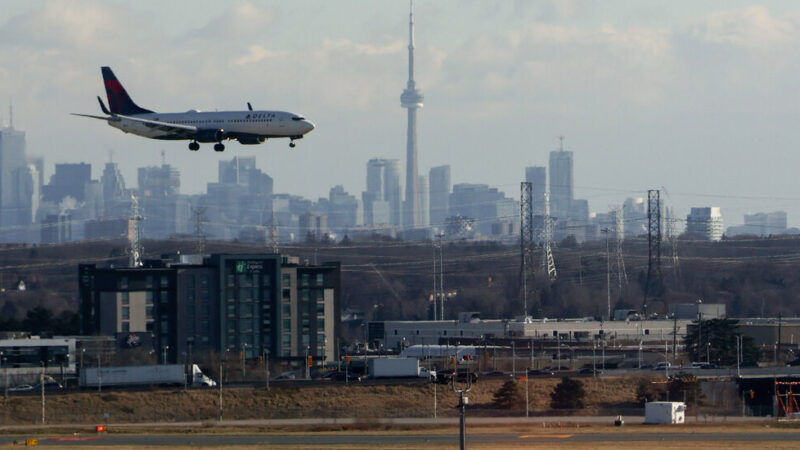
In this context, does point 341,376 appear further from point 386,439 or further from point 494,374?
point 386,439

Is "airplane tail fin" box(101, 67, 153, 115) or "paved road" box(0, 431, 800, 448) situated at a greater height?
"airplane tail fin" box(101, 67, 153, 115)

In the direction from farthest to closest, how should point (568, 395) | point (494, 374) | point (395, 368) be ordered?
1. point (494, 374)
2. point (395, 368)
3. point (568, 395)

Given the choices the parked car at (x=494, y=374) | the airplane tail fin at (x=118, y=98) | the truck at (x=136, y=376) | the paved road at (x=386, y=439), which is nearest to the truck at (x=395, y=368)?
the parked car at (x=494, y=374)

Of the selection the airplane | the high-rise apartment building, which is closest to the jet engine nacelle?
the airplane

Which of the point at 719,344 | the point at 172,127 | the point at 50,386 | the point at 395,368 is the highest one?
the point at 172,127

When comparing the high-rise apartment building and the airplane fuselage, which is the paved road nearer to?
the airplane fuselage

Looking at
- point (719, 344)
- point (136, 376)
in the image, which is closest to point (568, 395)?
point (136, 376)

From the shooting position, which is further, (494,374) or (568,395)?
(494,374)
